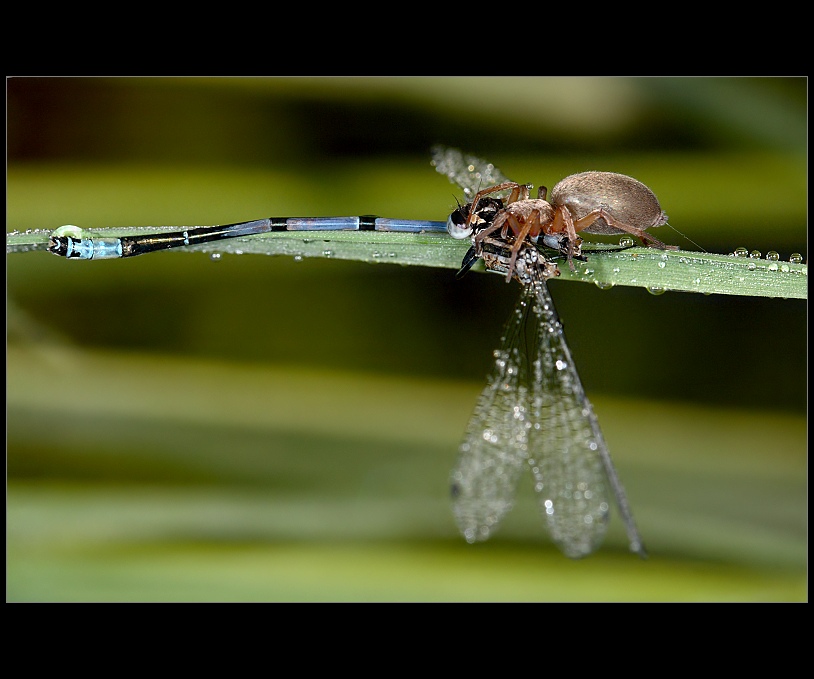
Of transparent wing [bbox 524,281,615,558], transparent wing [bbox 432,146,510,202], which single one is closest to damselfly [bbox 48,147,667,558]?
transparent wing [bbox 524,281,615,558]

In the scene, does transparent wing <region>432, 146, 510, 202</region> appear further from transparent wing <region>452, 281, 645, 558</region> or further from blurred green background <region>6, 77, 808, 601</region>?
transparent wing <region>452, 281, 645, 558</region>

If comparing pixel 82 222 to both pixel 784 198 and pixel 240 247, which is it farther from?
pixel 784 198

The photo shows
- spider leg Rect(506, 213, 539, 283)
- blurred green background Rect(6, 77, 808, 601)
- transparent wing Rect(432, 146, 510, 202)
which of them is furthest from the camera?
transparent wing Rect(432, 146, 510, 202)

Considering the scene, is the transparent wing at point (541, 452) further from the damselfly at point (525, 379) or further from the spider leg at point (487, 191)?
the spider leg at point (487, 191)

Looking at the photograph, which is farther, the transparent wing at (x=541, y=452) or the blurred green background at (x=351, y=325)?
the blurred green background at (x=351, y=325)

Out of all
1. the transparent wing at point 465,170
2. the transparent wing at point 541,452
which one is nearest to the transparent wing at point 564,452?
the transparent wing at point 541,452

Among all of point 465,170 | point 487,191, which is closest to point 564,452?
point 487,191

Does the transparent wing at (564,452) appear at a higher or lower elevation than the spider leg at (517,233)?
lower
